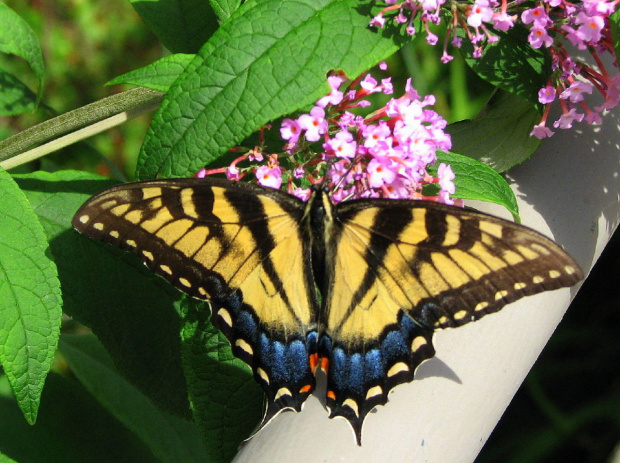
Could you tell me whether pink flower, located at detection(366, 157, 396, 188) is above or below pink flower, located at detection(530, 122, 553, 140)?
above

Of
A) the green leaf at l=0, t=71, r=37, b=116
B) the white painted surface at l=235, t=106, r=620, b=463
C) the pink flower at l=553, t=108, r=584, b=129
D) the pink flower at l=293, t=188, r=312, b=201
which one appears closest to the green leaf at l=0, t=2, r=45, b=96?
the green leaf at l=0, t=71, r=37, b=116

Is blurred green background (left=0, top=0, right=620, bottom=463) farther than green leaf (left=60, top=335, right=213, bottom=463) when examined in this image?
Yes

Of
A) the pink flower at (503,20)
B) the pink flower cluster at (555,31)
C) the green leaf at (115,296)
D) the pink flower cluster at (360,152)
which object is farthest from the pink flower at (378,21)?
the green leaf at (115,296)

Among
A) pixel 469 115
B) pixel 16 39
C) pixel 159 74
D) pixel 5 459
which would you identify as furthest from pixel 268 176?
pixel 469 115

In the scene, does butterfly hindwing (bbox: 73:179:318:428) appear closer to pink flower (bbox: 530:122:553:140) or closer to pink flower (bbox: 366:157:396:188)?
pink flower (bbox: 366:157:396:188)

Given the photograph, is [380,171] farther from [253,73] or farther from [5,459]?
[5,459]

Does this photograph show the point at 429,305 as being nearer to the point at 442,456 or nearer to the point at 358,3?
the point at 442,456
